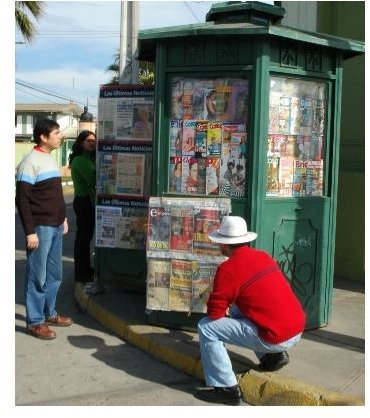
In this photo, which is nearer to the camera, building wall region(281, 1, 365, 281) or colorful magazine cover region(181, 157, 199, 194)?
colorful magazine cover region(181, 157, 199, 194)

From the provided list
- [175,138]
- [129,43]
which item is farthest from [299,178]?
[129,43]

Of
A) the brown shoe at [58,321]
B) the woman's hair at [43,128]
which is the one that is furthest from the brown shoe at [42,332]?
the woman's hair at [43,128]

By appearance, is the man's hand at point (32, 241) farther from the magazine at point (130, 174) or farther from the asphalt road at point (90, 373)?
the magazine at point (130, 174)

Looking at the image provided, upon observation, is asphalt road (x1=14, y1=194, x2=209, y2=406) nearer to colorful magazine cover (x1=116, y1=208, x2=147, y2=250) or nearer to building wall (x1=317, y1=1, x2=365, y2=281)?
colorful magazine cover (x1=116, y1=208, x2=147, y2=250)

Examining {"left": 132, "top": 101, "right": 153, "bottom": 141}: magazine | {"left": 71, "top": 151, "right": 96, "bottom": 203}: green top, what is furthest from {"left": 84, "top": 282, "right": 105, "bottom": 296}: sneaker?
{"left": 132, "top": 101, "right": 153, "bottom": 141}: magazine

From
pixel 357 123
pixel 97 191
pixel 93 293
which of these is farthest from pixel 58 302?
pixel 357 123

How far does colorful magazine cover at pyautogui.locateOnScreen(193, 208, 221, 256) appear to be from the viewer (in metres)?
4.85

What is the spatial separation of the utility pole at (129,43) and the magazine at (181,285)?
343cm

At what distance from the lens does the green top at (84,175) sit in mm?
6418

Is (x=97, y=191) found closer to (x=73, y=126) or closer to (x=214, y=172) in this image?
(x=214, y=172)

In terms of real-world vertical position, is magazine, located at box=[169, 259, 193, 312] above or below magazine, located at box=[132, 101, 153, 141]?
below

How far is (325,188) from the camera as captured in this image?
5.39m

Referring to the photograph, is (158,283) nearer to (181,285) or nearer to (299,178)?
(181,285)
